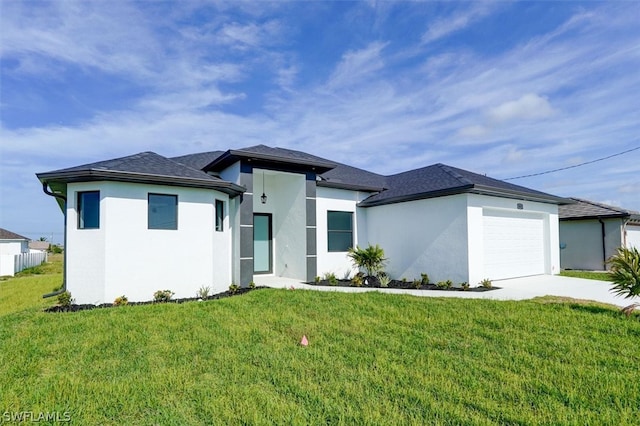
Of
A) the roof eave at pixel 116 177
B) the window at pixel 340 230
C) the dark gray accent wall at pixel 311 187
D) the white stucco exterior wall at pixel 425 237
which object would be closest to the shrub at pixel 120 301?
the roof eave at pixel 116 177

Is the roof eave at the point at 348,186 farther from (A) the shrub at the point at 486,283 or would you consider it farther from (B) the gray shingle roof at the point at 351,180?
(A) the shrub at the point at 486,283

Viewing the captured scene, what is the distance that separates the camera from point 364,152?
72.6ft

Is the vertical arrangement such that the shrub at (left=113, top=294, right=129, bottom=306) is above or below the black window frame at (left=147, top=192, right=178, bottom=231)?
below

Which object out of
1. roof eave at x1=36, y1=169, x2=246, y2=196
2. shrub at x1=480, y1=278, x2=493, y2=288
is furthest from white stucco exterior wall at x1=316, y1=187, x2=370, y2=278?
roof eave at x1=36, y1=169, x2=246, y2=196

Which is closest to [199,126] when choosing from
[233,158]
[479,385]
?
[233,158]

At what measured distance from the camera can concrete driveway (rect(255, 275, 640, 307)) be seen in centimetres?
897

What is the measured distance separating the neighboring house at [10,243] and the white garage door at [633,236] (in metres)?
48.4

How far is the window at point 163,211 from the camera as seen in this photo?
9.31 metres

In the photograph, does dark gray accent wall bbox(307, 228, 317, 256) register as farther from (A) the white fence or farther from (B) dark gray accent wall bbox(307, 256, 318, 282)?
(A) the white fence

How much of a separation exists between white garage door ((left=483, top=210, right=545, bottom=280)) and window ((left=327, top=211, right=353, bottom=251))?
5320 millimetres

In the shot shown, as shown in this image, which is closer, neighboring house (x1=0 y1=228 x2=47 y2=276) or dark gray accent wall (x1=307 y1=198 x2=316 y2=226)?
dark gray accent wall (x1=307 y1=198 x2=316 y2=226)

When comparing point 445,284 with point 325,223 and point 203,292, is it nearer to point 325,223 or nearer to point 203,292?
point 325,223

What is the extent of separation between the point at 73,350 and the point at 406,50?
13.3 m

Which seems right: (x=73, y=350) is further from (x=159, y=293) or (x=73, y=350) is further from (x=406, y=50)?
(x=406, y=50)
